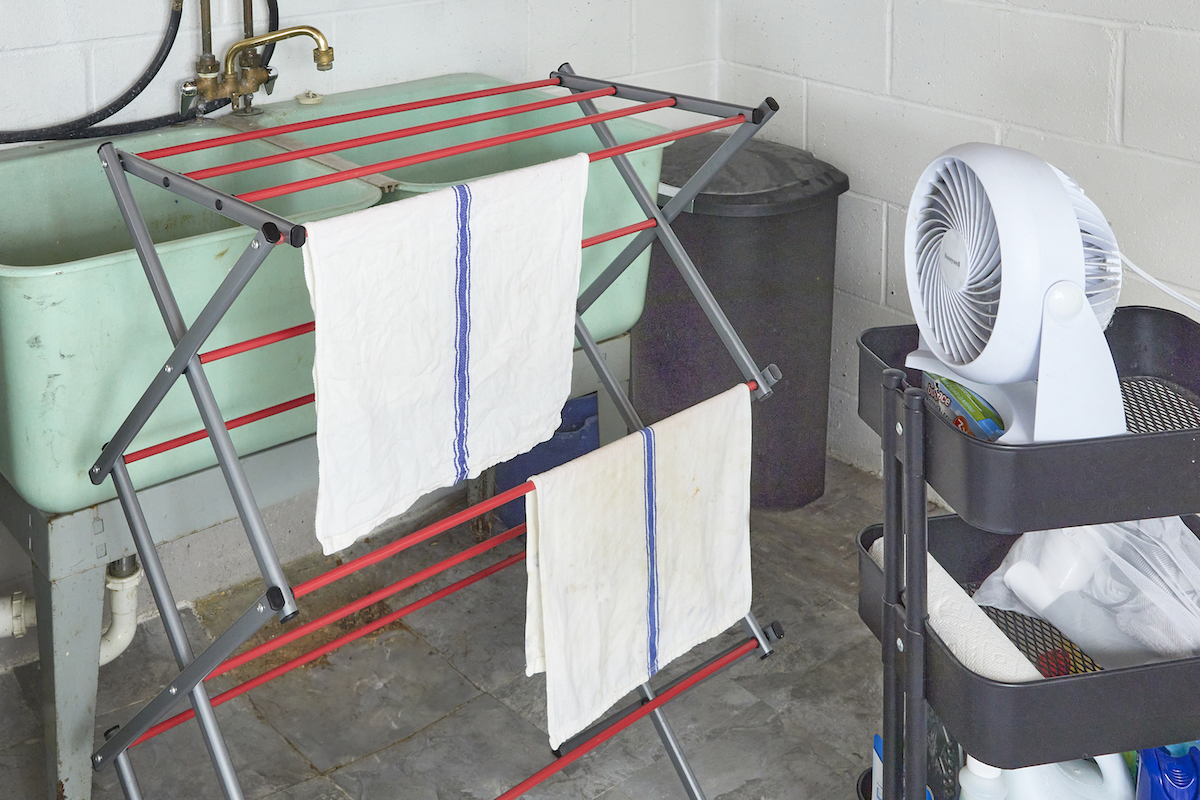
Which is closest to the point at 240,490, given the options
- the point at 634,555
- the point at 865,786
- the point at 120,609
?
the point at 634,555

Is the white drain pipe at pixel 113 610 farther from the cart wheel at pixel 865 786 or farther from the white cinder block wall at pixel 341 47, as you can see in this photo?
the cart wheel at pixel 865 786

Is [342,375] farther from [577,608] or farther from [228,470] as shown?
[577,608]

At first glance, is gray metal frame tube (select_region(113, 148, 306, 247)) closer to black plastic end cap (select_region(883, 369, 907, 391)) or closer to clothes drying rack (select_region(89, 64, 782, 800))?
clothes drying rack (select_region(89, 64, 782, 800))

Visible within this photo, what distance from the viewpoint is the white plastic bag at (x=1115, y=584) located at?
131 cm

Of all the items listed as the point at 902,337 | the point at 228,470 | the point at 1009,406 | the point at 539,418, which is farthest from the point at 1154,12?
the point at 228,470

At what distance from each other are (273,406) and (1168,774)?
44.7 inches

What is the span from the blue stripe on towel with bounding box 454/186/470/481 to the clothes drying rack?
73mm

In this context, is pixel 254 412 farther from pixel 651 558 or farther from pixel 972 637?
pixel 972 637

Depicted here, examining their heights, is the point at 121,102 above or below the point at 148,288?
above

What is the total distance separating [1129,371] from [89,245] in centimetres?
147

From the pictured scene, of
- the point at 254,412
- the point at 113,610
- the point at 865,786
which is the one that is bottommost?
the point at 865,786

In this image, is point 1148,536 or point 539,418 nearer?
point 1148,536

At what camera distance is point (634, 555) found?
1557 mm

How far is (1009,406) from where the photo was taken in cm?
124
